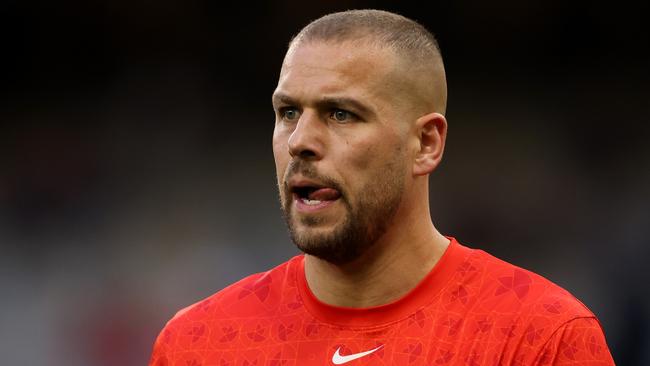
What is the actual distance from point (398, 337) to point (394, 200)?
1.29 feet

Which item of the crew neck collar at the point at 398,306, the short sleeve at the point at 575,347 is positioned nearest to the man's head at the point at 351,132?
the crew neck collar at the point at 398,306

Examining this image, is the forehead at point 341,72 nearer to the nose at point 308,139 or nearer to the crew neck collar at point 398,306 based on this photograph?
the nose at point 308,139

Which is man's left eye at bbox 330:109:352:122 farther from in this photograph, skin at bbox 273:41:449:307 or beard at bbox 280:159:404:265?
beard at bbox 280:159:404:265

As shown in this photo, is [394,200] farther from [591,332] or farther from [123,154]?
[123,154]

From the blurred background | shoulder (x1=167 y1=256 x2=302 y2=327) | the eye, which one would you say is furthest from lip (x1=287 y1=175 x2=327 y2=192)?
the blurred background

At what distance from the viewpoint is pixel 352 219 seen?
2.81m

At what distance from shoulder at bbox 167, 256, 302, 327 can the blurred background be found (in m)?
3.56

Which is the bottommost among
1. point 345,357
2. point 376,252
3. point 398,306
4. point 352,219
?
point 345,357

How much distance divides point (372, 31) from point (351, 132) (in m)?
0.32

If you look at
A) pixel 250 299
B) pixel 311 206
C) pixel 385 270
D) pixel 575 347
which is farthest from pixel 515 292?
pixel 250 299

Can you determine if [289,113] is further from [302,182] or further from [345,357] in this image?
[345,357]

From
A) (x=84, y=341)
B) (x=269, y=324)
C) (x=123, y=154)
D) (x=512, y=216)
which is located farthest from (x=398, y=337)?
(x=123, y=154)

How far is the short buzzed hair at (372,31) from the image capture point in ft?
9.52

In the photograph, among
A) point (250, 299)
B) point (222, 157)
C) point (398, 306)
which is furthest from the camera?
point (222, 157)
